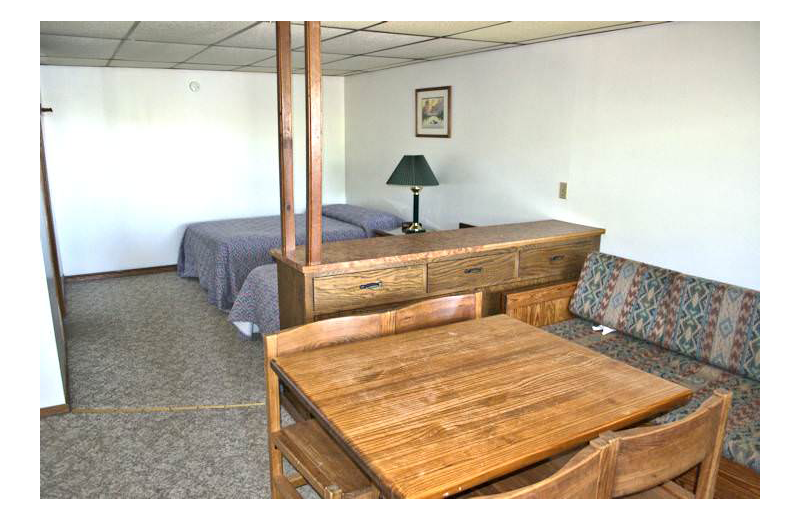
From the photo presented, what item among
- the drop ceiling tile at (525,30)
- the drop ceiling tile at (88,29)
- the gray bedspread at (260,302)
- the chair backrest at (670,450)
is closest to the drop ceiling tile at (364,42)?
the drop ceiling tile at (525,30)

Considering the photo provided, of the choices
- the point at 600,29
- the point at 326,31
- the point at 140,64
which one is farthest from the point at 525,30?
the point at 140,64

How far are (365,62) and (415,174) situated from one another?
112 cm

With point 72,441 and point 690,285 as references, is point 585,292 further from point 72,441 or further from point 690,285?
point 72,441

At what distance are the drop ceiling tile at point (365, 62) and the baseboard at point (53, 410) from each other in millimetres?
3050

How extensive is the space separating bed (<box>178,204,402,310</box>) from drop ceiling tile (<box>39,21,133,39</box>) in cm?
173

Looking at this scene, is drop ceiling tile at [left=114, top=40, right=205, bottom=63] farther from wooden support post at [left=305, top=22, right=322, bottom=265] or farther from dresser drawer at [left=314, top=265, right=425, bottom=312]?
dresser drawer at [left=314, top=265, right=425, bottom=312]

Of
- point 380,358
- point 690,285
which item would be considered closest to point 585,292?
point 690,285

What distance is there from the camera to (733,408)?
2.09 m

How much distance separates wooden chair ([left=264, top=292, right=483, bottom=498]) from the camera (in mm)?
1636

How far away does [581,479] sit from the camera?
1104mm

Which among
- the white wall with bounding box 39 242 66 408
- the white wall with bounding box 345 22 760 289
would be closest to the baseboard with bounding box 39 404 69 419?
the white wall with bounding box 39 242 66 408

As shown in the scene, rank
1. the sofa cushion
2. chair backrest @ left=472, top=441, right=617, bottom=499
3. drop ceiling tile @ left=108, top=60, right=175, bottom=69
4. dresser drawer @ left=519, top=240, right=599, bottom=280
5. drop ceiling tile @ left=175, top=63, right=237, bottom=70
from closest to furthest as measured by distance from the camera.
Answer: chair backrest @ left=472, top=441, right=617, bottom=499 < the sofa cushion < dresser drawer @ left=519, top=240, right=599, bottom=280 < drop ceiling tile @ left=108, top=60, right=175, bottom=69 < drop ceiling tile @ left=175, top=63, right=237, bottom=70
